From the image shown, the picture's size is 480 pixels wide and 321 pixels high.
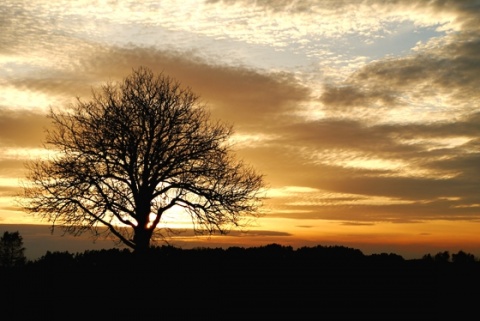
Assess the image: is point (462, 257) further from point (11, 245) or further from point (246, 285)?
point (11, 245)

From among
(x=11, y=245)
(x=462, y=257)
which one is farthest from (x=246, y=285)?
(x=11, y=245)

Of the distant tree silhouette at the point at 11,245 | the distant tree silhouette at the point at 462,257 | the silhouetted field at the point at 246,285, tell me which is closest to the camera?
the silhouetted field at the point at 246,285

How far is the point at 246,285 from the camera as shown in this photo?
1822cm

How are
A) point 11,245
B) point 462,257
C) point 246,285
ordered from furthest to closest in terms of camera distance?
point 11,245 < point 462,257 < point 246,285

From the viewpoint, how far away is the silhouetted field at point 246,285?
52.7 feet

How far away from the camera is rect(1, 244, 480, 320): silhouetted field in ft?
52.7

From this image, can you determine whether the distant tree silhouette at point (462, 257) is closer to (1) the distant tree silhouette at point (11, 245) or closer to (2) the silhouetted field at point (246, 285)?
(2) the silhouetted field at point (246, 285)

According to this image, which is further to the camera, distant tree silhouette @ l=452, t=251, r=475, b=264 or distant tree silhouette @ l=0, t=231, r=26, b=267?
distant tree silhouette @ l=0, t=231, r=26, b=267

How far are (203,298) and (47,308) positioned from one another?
5.19 meters

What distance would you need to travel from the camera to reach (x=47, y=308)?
55.1 feet

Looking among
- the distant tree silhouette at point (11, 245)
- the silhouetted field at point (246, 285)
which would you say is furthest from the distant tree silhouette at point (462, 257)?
the distant tree silhouette at point (11, 245)

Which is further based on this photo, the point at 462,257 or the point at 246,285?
the point at 462,257

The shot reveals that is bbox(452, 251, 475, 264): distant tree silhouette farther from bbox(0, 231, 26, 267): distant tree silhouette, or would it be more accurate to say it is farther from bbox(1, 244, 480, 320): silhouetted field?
bbox(0, 231, 26, 267): distant tree silhouette

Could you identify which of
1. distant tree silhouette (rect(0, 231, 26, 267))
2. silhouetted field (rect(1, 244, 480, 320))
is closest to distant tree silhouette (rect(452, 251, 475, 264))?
silhouetted field (rect(1, 244, 480, 320))
